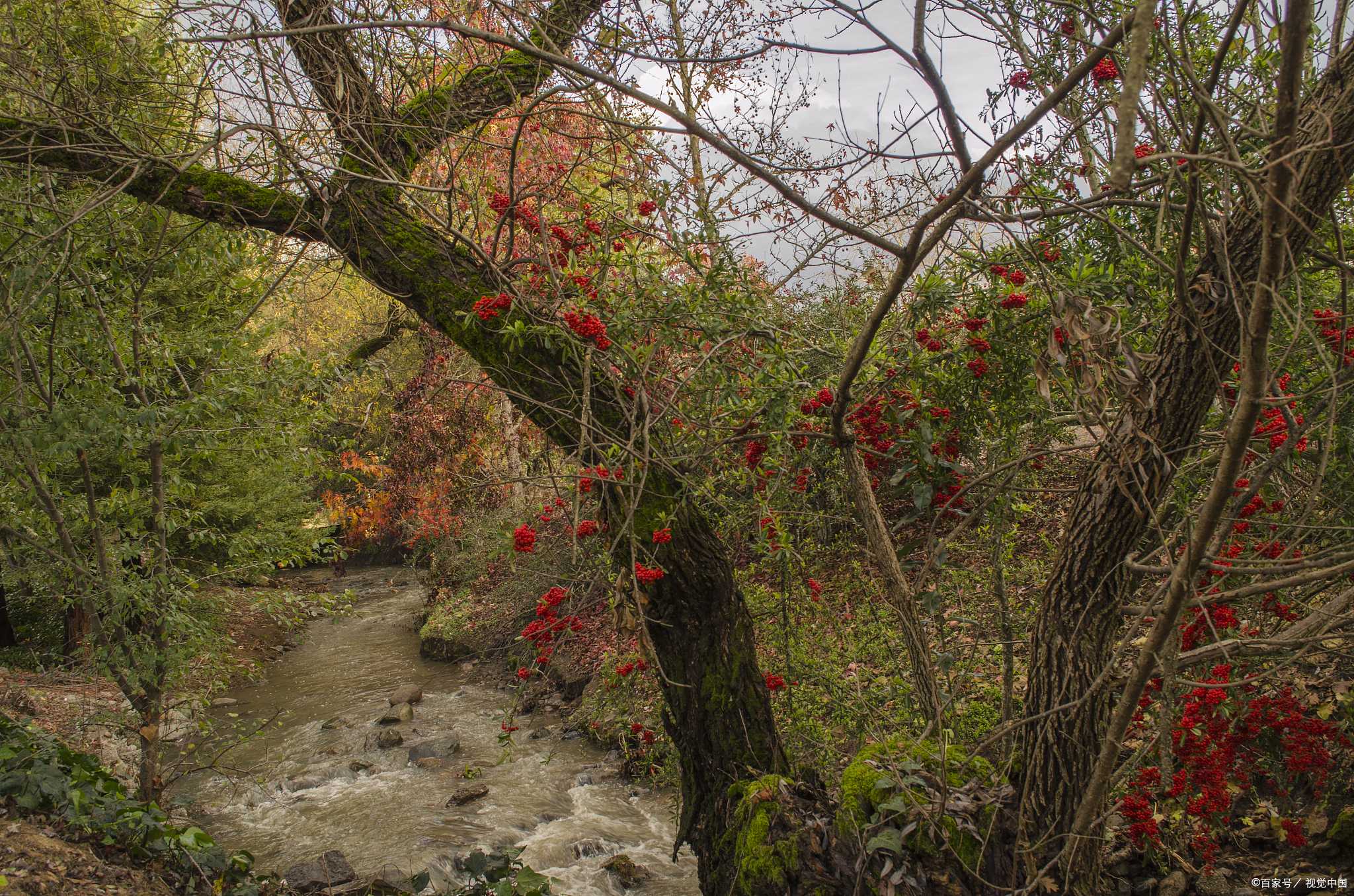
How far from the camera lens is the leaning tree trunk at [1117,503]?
1724 millimetres

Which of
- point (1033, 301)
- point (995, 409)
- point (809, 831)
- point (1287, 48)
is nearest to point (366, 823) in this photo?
point (809, 831)

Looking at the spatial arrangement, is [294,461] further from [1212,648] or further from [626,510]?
[1212,648]

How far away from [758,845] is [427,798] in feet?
12.8

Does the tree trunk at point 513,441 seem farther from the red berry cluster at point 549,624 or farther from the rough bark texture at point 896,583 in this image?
the rough bark texture at point 896,583

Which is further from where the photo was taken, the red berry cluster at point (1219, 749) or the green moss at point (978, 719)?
the green moss at point (978, 719)

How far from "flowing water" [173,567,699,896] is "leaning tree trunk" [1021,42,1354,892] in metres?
2.50

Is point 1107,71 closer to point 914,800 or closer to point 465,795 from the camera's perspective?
point 914,800

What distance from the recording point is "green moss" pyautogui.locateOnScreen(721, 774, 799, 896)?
2656 millimetres

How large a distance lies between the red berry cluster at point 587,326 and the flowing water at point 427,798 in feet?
6.70

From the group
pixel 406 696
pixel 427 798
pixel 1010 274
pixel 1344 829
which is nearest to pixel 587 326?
pixel 1010 274

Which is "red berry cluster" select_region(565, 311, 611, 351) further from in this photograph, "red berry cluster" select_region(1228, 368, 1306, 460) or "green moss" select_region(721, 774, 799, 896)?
"red berry cluster" select_region(1228, 368, 1306, 460)

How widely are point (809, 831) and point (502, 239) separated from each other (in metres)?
6.64

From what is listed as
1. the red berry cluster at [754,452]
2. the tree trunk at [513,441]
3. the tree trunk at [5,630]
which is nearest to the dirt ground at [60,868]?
the red berry cluster at [754,452]

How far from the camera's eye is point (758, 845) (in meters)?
2.74
